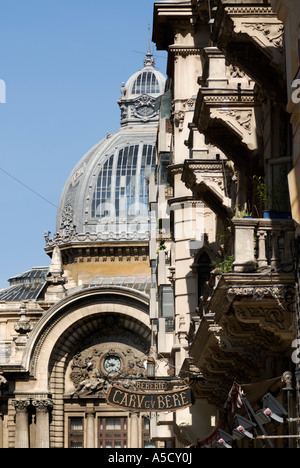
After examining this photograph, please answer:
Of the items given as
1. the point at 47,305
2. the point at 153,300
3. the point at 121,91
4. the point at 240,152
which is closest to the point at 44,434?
the point at 47,305

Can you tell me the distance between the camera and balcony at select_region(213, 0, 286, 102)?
777 inches

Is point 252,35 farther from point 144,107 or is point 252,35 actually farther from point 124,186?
point 144,107

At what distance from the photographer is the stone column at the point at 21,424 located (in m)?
66.3

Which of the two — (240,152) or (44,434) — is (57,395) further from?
(240,152)

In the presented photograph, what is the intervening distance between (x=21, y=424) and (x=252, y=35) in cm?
4951

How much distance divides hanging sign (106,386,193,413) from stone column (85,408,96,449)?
141ft

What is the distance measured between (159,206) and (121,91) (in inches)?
1921

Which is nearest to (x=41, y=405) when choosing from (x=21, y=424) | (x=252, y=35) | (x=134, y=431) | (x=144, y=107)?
(x=21, y=424)

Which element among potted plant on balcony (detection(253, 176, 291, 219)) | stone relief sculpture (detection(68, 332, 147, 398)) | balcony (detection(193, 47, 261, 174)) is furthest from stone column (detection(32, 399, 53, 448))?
potted plant on balcony (detection(253, 176, 291, 219))

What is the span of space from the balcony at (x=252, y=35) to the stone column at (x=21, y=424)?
48481 mm

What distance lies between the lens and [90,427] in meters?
69.9

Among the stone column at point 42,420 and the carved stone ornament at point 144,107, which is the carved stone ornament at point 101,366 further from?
the carved stone ornament at point 144,107

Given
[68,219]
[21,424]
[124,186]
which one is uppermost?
[124,186]

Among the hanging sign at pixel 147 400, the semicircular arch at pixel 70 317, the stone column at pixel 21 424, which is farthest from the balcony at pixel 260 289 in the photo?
the semicircular arch at pixel 70 317
